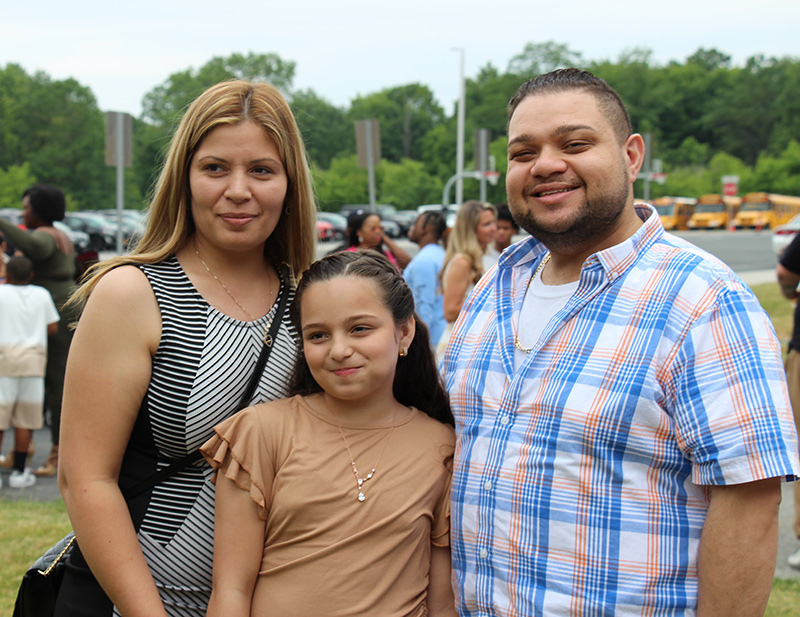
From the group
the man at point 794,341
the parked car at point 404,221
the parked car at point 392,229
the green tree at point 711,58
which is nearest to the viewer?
the man at point 794,341

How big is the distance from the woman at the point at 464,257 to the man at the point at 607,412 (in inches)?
174

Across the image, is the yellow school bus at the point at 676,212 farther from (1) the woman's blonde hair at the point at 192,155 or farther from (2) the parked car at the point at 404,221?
(1) the woman's blonde hair at the point at 192,155

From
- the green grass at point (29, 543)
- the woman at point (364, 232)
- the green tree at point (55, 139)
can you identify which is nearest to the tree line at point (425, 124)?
the green tree at point (55, 139)

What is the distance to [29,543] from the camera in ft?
15.7

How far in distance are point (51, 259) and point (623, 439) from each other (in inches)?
263

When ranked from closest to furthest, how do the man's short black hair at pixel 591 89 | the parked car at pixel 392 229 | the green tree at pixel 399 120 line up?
the man's short black hair at pixel 591 89 < the parked car at pixel 392 229 < the green tree at pixel 399 120

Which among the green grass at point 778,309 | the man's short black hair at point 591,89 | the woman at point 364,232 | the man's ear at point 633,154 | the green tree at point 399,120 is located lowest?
the green grass at point 778,309

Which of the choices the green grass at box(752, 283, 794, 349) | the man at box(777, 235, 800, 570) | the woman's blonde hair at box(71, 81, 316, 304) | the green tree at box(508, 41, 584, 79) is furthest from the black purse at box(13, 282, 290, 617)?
the green tree at box(508, 41, 584, 79)

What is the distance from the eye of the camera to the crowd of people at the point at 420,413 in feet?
5.82

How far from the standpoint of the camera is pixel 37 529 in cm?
498

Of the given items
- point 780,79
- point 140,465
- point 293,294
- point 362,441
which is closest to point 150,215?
point 293,294

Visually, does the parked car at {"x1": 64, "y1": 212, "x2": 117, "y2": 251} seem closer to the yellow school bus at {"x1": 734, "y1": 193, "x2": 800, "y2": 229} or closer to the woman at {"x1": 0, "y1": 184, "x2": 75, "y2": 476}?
the woman at {"x1": 0, "y1": 184, "x2": 75, "y2": 476}

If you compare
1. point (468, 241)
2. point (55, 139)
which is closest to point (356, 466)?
point (468, 241)

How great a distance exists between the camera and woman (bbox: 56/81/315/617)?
1.97 metres
